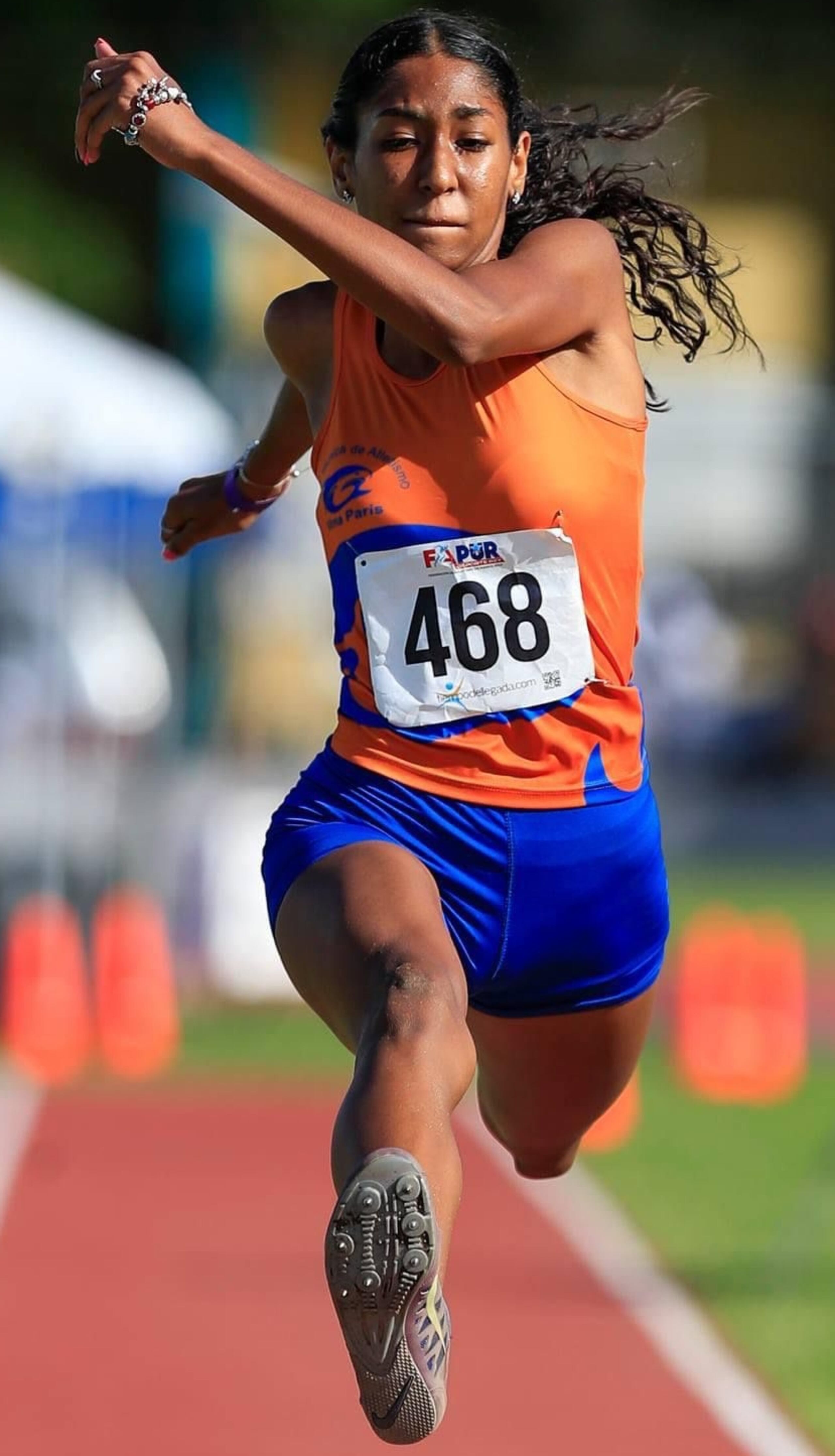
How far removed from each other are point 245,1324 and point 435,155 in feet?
13.8

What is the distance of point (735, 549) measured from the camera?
2434 centimetres

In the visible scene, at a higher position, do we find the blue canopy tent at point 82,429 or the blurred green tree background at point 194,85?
the blurred green tree background at point 194,85

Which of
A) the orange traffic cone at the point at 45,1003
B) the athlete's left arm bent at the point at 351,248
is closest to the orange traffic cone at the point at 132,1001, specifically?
the orange traffic cone at the point at 45,1003

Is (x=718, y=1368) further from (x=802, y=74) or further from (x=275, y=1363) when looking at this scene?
(x=802, y=74)

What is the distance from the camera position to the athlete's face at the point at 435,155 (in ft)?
11.9

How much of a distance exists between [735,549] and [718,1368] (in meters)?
18.4

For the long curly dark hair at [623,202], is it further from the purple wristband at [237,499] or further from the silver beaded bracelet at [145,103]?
the purple wristband at [237,499]

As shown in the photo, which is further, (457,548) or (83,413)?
(83,413)

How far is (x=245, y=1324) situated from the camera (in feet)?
22.7

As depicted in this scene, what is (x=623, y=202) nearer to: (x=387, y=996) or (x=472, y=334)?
(x=472, y=334)

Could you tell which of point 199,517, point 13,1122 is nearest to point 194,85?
point 13,1122

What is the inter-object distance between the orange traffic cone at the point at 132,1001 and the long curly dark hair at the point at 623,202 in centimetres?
716

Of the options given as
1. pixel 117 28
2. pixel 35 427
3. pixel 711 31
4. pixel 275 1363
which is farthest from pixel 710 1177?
pixel 711 31

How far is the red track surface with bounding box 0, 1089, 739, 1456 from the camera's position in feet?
19.2
